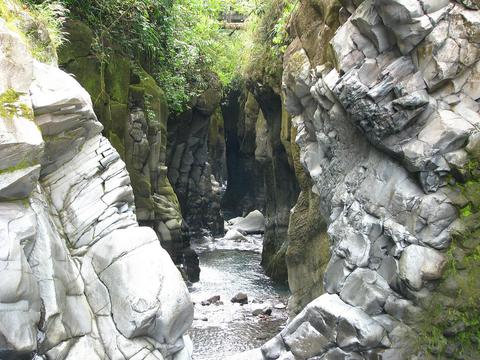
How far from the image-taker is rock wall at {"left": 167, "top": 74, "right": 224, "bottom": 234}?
2493 cm

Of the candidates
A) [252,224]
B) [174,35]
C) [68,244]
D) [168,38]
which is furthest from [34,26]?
[252,224]

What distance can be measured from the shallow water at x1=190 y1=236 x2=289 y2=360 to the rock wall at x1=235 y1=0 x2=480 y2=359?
4.22 meters

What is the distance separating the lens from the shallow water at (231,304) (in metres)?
14.2

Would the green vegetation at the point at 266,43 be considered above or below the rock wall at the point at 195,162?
above

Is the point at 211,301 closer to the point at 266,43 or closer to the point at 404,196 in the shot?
the point at 266,43

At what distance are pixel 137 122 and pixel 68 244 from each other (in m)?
7.24

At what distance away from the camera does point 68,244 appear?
8.06 meters

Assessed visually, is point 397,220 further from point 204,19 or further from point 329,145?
point 204,19

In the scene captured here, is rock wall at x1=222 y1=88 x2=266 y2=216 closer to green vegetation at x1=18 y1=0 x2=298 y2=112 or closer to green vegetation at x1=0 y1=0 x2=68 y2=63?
green vegetation at x1=18 y1=0 x2=298 y2=112

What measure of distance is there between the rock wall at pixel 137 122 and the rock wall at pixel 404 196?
5530 millimetres

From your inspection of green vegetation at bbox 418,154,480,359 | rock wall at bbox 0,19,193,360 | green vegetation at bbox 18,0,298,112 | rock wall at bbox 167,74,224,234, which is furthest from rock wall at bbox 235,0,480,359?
rock wall at bbox 167,74,224,234

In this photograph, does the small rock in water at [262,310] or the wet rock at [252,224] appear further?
the wet rock at [252,224]

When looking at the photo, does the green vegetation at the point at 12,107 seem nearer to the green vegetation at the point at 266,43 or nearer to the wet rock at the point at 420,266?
the wet rock at the point at 420,266

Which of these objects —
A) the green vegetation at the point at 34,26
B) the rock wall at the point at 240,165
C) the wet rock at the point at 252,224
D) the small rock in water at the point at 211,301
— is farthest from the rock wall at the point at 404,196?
the rock wall at the point at 240,165
